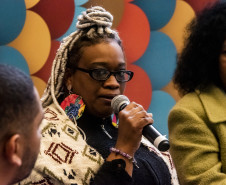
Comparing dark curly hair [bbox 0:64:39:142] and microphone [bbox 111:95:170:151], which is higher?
dark curly hair [bbox 0:64:39:142]

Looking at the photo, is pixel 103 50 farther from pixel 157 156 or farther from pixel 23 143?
pixel 23 143

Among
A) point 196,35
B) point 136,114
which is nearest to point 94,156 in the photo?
point 136,114

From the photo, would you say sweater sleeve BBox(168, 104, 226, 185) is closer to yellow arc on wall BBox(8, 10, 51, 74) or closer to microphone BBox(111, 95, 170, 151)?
microphone BBox(111, 95, 170, 151)

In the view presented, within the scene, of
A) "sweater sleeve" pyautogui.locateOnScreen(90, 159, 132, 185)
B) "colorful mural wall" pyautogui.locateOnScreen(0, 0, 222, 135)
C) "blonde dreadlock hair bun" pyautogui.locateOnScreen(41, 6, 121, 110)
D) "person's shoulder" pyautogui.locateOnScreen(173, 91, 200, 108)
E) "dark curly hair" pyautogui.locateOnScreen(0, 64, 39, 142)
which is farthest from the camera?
"colorful mural wall" pyautogui.locateOnScreen(0, 0, 222, 135)

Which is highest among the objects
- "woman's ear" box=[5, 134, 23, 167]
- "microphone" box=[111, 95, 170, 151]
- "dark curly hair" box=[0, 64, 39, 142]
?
"dark curly hair" box=[0, 64, 39, 142]

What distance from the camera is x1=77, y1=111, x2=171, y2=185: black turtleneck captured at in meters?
1.46

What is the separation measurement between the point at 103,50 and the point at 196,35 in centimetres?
40

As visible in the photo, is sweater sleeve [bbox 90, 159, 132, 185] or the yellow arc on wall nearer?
sweater sleeve [bbox 90, 159, 132, 185]

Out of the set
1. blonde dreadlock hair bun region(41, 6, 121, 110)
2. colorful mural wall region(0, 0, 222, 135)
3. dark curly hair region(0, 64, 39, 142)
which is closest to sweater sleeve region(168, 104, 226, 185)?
blonde dreadlock hair bun region(41, 6, 121, 110)

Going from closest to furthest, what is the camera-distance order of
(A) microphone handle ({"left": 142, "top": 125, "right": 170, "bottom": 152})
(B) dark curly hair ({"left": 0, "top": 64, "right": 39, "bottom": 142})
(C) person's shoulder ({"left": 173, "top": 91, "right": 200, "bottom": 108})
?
1. (B) dark curly hair ({"left": 0, "top": 64, "right": 39, "bottom": 142})
2. (A) microphone handle ({"left": 142, "top": 125, "right": 170, "bottom": 152})
3. (C) person's shoulder ({"left": 173, "top": 91, "right": 200, "bottom": 108})

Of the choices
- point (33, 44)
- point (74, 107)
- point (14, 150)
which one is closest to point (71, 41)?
point (74, 107)

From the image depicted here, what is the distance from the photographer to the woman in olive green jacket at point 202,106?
1512mm

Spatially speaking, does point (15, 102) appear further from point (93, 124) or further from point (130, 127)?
point (93, 124)

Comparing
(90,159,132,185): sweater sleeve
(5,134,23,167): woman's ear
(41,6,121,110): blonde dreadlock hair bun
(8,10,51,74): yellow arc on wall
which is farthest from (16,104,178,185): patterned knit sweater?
(8,10,51,74): yellow arc on wall
